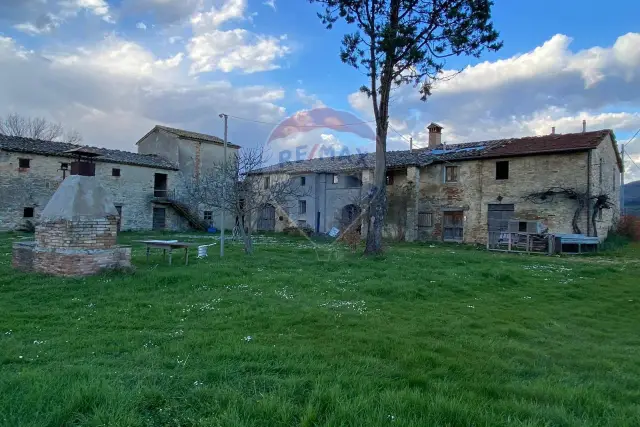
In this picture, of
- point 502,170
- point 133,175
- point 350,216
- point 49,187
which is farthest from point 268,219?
point 502,170

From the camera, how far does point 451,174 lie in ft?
78.2

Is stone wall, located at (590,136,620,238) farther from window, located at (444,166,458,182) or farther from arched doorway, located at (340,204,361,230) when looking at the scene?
arched doorway, located at (340,204,361,230)

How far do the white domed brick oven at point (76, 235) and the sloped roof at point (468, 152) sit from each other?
18085 mm

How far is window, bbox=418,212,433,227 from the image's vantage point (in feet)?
80.0

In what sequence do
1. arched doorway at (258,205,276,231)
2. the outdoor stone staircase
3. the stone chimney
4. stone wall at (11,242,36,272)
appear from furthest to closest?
arched doorway at (258,205,276,231)
the outdoor stone staircase
the stone chimney
stone wall at (11,242,36,272)

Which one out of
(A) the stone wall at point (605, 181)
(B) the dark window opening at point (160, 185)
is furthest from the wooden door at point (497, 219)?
(B) the dark window opening at point (160, 185)

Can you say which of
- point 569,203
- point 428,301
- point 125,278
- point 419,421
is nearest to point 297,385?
point 419,421

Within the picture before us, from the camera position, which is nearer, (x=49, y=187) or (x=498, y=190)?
(x=498, y=190)

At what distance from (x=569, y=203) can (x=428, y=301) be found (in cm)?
1580

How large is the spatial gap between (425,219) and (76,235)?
765 inches

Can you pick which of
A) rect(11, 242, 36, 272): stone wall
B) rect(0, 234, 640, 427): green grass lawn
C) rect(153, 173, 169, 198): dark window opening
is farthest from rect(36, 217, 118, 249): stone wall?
rect(153, 173, 169, 198): dark window opening

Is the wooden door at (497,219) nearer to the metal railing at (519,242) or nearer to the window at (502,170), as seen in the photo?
the metal railing at (519,242)

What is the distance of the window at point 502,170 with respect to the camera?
21.8m

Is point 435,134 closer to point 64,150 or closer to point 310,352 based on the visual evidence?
point 64,150
